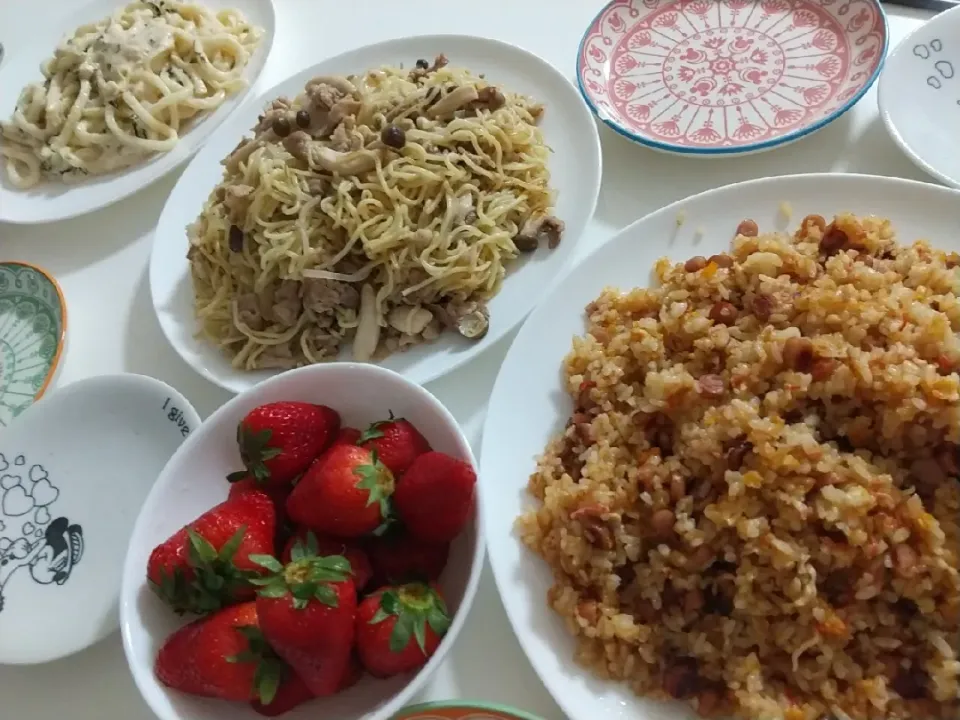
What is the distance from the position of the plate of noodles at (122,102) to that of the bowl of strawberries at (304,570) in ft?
3.34

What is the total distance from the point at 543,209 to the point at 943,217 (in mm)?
673

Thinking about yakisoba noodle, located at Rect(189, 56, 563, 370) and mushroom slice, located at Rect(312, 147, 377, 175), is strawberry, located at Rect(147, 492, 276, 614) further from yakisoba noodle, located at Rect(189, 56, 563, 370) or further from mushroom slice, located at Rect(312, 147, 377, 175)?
mushroom slice, located at Rect(312, 147, 377, 175)

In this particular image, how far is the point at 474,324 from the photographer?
131cm

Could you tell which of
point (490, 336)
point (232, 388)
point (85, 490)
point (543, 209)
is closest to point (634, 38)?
point (543, 209)

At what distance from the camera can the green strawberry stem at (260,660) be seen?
832mm

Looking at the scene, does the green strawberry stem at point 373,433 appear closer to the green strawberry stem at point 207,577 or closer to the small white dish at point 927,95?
the green strawberry stem at point 207,577

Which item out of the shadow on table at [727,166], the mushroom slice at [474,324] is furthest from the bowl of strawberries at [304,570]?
the shadow on table at [727,166]

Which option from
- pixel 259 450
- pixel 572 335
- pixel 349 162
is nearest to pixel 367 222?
pixel 349 162

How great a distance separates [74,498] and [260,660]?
0.61 meters

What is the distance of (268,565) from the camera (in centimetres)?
83

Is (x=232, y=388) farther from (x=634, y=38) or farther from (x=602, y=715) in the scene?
(x=634, y=38)

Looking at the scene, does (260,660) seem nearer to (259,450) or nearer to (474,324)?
(259,450)

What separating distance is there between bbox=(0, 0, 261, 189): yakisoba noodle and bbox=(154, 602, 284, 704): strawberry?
130 cm

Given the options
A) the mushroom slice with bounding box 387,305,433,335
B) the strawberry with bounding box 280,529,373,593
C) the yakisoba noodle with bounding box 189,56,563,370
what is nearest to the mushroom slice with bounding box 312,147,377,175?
the yakisoba noodle with bounding box 189,56,563,370
